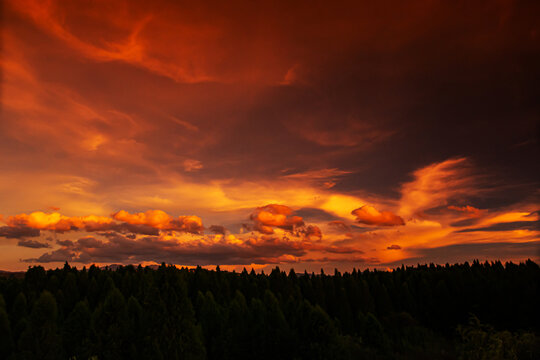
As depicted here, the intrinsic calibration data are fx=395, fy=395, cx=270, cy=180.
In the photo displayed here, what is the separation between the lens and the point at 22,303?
10038 cm

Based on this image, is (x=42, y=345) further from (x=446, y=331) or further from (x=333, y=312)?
(x=446, y=331)

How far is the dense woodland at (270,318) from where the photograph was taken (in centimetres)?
6125

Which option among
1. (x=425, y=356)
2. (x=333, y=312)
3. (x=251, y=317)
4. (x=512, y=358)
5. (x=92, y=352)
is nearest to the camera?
(x=512, y=358)

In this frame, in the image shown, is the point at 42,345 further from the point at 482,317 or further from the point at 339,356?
the point at 482,317

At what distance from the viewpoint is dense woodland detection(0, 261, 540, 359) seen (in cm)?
6125

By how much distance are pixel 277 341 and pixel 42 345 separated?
44707mm

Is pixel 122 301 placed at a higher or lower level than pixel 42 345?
higher

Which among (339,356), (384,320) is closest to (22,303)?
(339,356)

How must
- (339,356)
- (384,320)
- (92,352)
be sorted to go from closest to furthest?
(339,356), (92,352), (384,320)

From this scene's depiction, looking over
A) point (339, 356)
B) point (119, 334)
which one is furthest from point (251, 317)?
point (339, 356)

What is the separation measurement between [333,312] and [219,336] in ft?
191

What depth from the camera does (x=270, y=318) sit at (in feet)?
282

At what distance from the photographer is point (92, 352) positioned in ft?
262

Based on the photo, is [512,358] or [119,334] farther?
[119,334]
